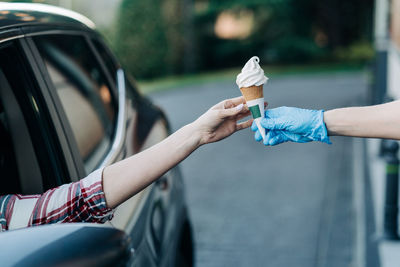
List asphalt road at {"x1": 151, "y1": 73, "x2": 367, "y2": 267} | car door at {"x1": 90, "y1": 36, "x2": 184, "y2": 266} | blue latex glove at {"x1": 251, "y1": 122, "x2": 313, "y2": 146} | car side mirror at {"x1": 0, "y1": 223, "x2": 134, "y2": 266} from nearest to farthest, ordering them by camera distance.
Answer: car side mirror at {"x1": 0, "y1": 223, "x2": 134, "y2": 266}, blue latex glove at {"x1": 251, "y1": 122, "x2": 313, "y2": 146}, car door at {"x1": 90, "y1": 36, "x2": 184, "y2": 266}, asphalt road at {"x1": 151, "y1": 73, "x2": 367, "y2": 267}

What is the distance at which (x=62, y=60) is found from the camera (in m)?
3.20

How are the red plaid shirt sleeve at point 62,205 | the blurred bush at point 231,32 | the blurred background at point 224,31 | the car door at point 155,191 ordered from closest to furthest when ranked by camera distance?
the red plaid shirt sleeve at point 62,205, the car door at point 155,191, the blurred background at point 224,31, the blurred bush at point 231,32

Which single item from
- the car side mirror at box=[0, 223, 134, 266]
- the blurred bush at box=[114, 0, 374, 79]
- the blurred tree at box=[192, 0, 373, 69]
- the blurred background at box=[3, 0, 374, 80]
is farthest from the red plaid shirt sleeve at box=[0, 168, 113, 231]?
the blurred tree at box=[192, 0, 373, 69]

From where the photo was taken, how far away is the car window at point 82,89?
9.01ft

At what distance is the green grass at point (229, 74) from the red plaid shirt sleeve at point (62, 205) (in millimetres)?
17517

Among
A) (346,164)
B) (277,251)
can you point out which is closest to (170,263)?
(277,251)

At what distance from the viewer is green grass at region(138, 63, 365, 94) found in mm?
21469

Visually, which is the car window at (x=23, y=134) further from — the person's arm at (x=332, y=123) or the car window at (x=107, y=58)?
the car window at (x=107, y=58)

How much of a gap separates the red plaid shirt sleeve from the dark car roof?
627 mm

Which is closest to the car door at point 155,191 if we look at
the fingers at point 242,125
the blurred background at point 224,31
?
the fingers at point 242,125

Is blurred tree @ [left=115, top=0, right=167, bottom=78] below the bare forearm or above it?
below

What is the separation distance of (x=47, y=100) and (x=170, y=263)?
3.31ft

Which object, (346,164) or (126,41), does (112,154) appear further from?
(126,41)

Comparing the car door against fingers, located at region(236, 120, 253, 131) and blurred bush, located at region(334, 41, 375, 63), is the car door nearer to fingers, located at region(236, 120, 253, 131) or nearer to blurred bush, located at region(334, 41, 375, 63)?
fingers, located at region(236, 120, 253, 131)
